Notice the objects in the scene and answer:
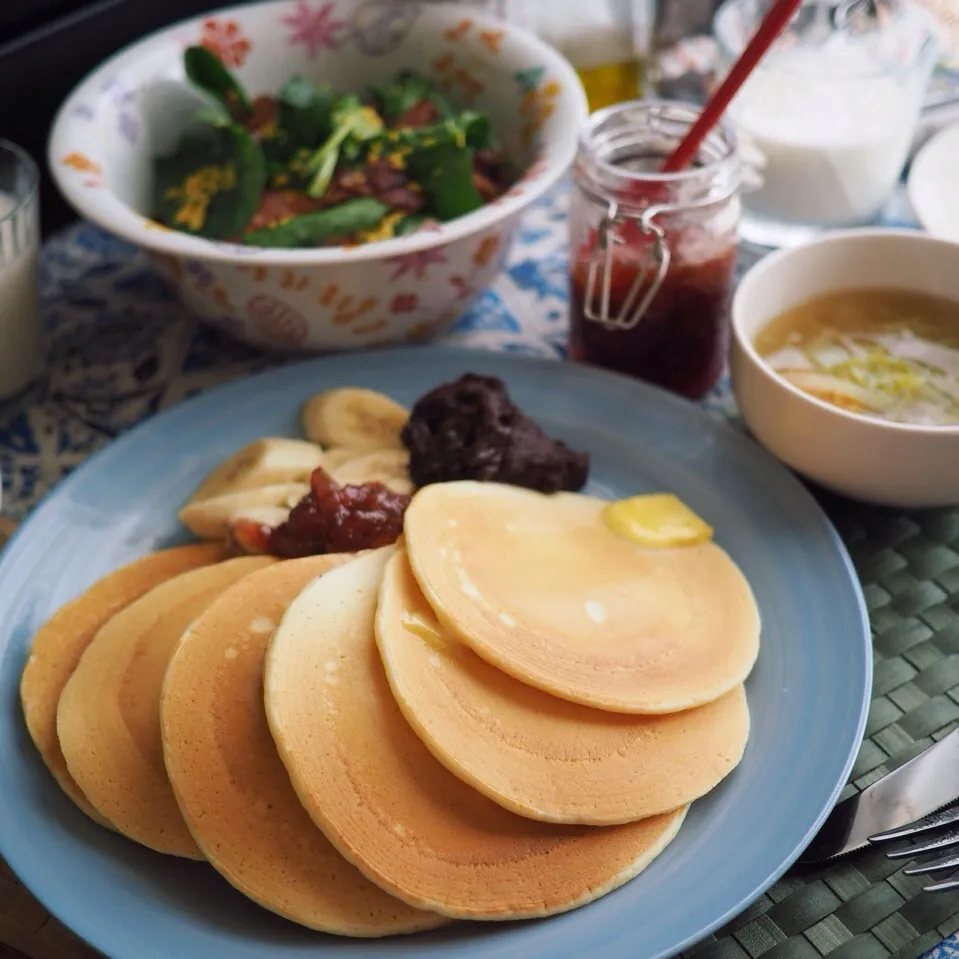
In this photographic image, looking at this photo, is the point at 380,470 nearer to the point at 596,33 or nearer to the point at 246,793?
the point at 246,793

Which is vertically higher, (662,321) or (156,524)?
(662,321)

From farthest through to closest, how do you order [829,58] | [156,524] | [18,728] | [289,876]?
[829,58]
[156,524]
[18,728]
[289,876]

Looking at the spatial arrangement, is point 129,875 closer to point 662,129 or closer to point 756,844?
point 756,844

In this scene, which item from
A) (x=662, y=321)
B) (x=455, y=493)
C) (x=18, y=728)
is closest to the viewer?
(x=18, y=728)

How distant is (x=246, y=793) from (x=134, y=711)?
237 mm

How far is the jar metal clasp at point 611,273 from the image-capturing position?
203 centimetres

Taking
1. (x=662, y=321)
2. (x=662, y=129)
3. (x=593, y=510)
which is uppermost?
(x=662, y=129)

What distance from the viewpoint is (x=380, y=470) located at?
2.03 m

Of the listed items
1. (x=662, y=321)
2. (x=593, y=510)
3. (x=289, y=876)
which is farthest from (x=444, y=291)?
(x=289, y=876)

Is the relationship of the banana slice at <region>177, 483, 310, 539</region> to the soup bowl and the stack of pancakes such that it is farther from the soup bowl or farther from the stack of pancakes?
the soup bowl

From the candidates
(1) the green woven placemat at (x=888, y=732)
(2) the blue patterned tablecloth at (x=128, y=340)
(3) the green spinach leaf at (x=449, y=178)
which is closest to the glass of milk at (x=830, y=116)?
(2) the blue patterned tablecloth at (x=128, y=340)

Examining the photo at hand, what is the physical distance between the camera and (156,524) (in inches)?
80.1

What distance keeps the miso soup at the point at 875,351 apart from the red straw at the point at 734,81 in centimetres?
35

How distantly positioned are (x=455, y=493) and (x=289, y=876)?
2.22ft
